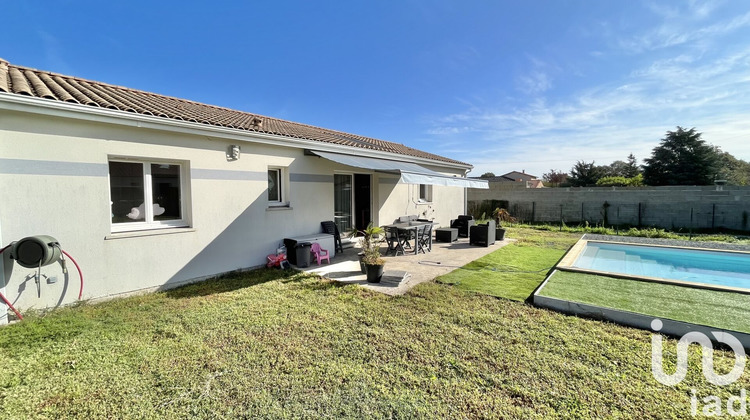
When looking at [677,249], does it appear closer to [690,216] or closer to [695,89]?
[695,89]

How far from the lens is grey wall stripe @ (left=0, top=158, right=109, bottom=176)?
23.7ft

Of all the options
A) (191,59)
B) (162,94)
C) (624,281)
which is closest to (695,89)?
(624,281)

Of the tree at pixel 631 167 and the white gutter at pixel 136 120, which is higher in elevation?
the tree at pixel 631 167

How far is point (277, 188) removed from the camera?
13328mm

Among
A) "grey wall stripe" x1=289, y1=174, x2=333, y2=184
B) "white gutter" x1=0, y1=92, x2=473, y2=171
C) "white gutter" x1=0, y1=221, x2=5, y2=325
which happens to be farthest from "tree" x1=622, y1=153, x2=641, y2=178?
"white gutter" x1=0, y1=221, x2=5, y2=325

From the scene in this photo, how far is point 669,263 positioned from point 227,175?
20.7m

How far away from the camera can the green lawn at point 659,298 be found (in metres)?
7.05

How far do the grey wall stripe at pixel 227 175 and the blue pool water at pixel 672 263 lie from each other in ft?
45.3

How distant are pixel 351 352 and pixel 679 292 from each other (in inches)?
390

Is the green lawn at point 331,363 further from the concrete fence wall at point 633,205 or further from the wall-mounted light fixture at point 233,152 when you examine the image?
the concrete fence wall at point 633,205

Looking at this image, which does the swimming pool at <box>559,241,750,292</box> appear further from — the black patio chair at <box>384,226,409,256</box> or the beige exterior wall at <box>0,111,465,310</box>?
the beige exterior wall at <box>0,111,465,310</box>

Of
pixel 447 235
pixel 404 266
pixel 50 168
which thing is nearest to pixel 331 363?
pixel 404 266

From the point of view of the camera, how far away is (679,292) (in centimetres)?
888

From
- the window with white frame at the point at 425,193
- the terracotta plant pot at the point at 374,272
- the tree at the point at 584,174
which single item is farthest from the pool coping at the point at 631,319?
the tree at the point at 584,174
